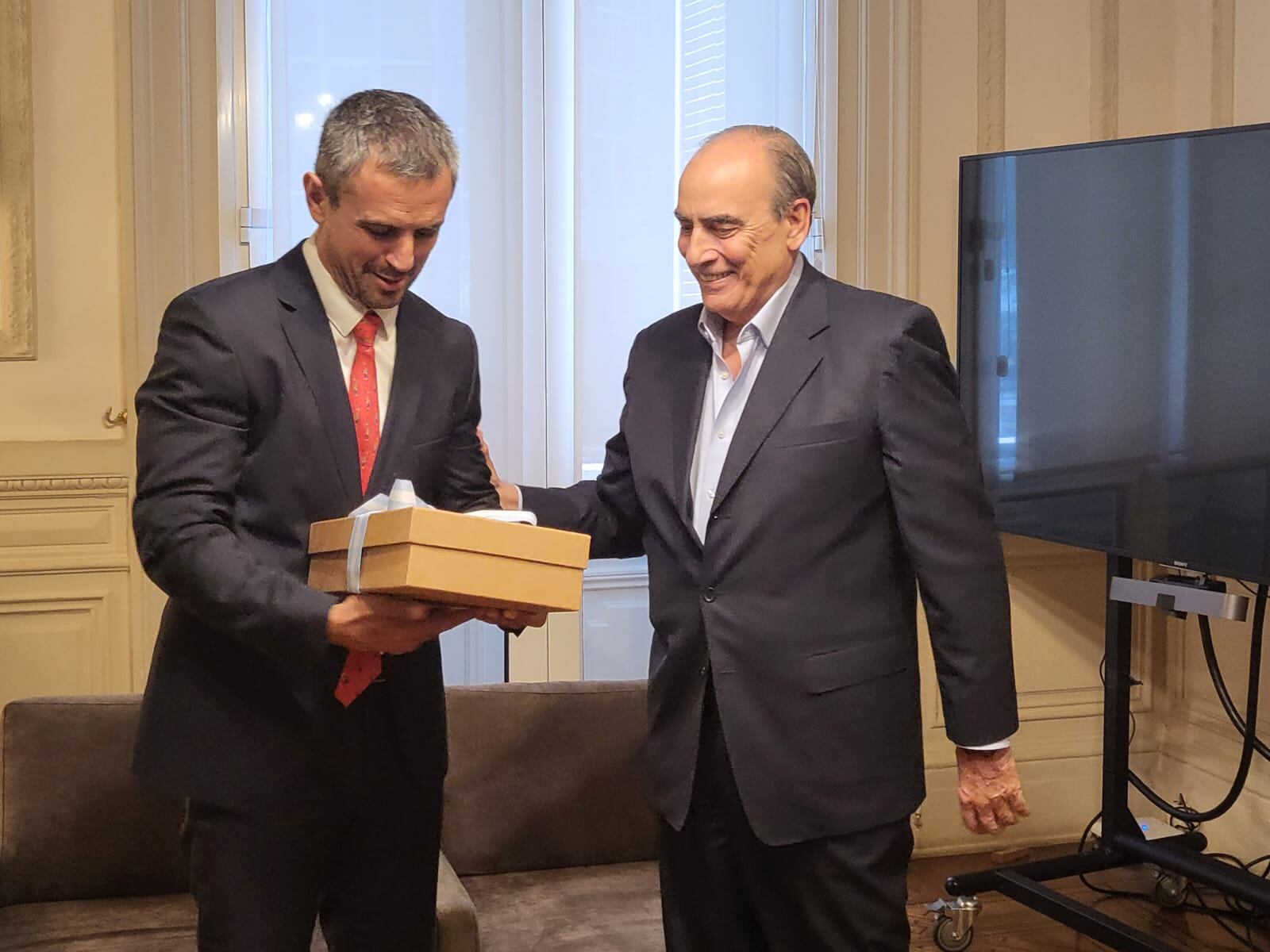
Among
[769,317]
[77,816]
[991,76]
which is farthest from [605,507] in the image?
[991,76]

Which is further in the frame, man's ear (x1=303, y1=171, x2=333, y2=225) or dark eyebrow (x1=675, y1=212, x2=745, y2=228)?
dark eyebrow (x1=675, y1=212, x2=745, y2=228)

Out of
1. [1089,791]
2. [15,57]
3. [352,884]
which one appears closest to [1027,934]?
[1089,791]

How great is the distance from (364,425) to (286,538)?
17 centimetres

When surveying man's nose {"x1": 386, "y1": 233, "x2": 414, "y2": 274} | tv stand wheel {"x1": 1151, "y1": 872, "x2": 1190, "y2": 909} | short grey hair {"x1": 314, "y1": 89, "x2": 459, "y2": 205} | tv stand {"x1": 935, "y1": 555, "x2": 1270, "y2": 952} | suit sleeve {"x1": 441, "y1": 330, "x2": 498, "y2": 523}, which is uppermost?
short grey hair {"x1": 314, "y1": 89, "x2": 459, "y2": 205}

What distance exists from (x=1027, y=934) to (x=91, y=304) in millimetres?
2637

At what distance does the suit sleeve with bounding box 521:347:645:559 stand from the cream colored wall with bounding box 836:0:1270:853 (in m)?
1.70

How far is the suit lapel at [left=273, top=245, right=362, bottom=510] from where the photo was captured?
1.67 meters

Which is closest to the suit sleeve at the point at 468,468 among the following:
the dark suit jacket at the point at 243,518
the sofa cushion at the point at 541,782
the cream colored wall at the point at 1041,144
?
the dark suit jacket at the point at 243,518

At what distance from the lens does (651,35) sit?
3.64 meters

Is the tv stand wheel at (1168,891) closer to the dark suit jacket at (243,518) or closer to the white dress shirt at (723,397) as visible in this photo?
the white dress shirt at (723,397)

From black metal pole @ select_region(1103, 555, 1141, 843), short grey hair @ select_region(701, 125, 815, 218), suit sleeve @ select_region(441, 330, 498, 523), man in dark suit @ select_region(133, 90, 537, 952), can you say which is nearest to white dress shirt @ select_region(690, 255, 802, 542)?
short grey hair @ select_region(701, 125, 815, 218)

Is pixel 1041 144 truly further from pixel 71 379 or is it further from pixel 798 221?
pixel 71 379

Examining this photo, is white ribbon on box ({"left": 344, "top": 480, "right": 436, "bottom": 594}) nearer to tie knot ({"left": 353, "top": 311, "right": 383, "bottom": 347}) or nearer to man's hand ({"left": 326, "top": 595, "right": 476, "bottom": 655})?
man's hand ({"left": 326, "top": 595, "right": 476, "bottom": 655})

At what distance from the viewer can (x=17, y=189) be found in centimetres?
317
